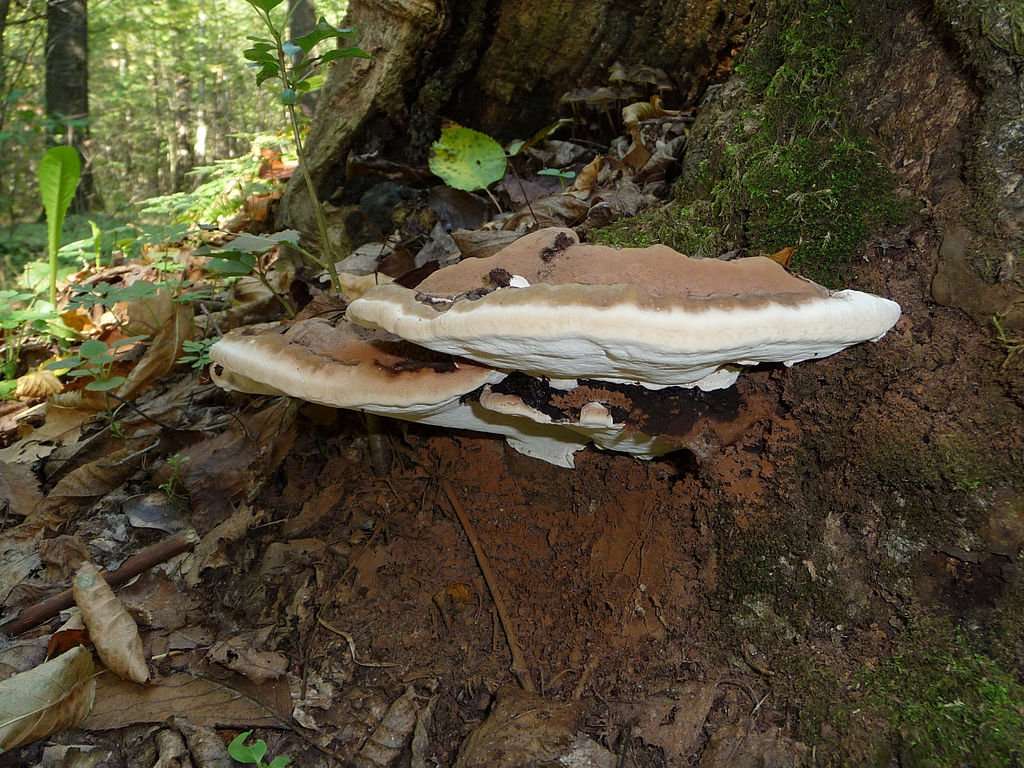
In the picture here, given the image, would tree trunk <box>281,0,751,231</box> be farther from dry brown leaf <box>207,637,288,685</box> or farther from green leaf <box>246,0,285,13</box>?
dry brown leaf <box>207,637,288,685</box>

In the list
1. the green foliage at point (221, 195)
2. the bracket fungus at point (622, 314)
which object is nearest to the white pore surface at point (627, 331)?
the bracket fungus at point (622, 314)

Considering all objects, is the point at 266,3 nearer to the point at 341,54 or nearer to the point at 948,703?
the point at 341,54

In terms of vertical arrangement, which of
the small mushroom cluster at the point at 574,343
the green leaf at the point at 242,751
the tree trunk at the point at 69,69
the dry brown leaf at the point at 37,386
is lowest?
the tree trunk at the point at 69,69

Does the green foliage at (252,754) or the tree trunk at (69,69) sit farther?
the tree trunk at (69,69)

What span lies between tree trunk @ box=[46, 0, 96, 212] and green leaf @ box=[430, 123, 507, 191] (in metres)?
12.0

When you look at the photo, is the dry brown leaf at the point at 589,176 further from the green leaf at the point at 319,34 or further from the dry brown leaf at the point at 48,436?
the dry brown leaf at the point at 48,436

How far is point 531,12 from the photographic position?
12.4 ft

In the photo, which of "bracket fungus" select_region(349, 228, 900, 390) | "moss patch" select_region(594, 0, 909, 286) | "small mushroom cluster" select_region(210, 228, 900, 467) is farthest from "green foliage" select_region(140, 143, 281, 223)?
"bracket fungus" select_region(349, 228, 900, 390)

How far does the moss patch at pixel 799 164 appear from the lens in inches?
72.9

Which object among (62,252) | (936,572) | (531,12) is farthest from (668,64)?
(62,252)

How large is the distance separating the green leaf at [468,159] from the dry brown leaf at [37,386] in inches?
123

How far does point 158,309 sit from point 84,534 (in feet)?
5.21

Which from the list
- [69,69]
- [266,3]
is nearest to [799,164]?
[266,3]

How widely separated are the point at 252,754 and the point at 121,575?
3.39 ft
